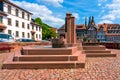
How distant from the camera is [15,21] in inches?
1874

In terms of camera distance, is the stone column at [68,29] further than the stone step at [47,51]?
Yes

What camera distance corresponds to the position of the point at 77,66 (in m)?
9.91

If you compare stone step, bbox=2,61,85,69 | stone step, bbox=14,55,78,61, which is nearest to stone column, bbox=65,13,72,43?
stone step, bbox=14,55,78,61

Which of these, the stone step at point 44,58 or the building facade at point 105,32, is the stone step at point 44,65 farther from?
the building facade at point 105,32

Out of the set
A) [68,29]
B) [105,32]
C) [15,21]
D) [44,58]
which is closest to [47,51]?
[44,58]

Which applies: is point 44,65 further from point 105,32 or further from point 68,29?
point 105,32

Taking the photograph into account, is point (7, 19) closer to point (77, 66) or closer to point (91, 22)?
point (77, 66)

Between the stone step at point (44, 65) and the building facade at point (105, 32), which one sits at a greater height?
the building facade at point (105, 32)

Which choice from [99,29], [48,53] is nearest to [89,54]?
[48,53]

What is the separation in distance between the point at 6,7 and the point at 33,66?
35.9m

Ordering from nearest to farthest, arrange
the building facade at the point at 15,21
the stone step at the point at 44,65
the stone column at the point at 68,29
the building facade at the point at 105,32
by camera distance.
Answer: the stone step at the point at 44,65 → the stone column at the point at 68,29 → the building facade at the point at 15,21 → the building facade at the point at 105,32

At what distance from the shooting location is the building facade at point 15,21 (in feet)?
137

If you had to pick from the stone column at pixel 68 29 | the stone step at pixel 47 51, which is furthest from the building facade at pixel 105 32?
the stone step at pixel 47 51

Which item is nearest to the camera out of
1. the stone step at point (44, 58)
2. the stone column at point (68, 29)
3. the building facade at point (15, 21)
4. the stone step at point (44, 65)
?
A: the stone step at point (44, 65)
